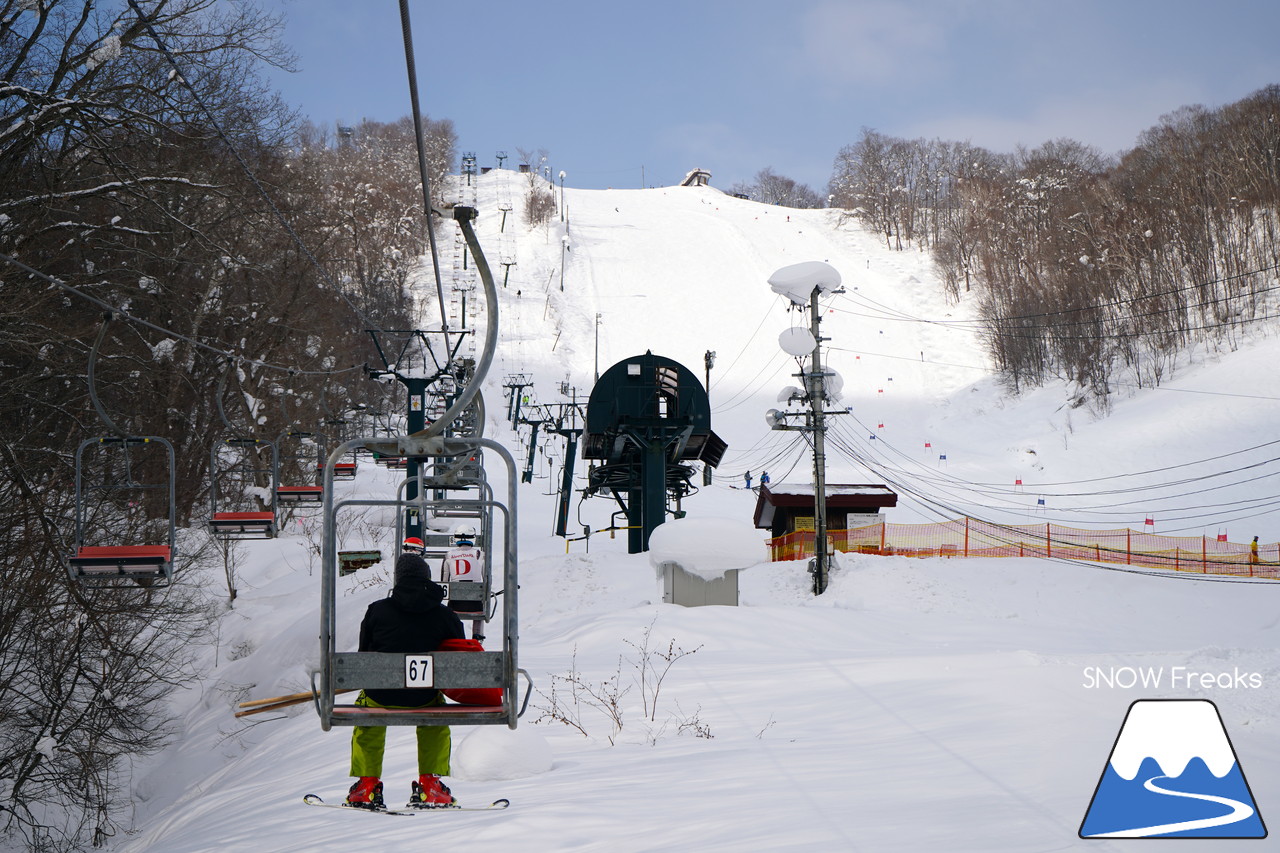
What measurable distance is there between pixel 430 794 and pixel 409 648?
985mm

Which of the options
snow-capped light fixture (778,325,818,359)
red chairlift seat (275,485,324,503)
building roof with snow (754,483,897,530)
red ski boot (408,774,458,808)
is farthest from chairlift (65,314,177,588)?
building roof with snow (754,483,897,530)

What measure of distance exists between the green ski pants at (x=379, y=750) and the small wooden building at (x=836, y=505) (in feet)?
89.5

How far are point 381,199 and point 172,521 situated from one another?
2969 inches

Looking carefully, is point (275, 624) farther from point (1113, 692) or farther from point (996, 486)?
point (996, 486)

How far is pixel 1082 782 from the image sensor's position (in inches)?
231

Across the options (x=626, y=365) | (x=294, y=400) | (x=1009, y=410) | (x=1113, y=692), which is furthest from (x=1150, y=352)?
(x=1113, y=692)

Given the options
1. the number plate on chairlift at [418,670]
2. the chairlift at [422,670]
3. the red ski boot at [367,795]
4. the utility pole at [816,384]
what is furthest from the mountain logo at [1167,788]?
the utility pole at [816,384]

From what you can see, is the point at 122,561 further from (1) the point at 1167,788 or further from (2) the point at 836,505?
(2) the point at 836,505

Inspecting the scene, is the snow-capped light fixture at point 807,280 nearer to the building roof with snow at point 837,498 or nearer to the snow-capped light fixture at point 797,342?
the snow-capped light fixture at point 797,342

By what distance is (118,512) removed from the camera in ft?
68.2

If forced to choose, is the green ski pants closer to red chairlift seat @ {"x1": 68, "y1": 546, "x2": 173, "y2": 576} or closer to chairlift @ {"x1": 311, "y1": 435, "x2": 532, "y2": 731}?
chairlift @ {"x1": 311, "y1": 435, "x2": 532, "y2": 731}

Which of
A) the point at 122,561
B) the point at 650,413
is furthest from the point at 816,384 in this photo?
the point at 122,561

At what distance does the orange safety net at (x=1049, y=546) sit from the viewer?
27406 mm

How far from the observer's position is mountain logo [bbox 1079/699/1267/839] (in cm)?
473
